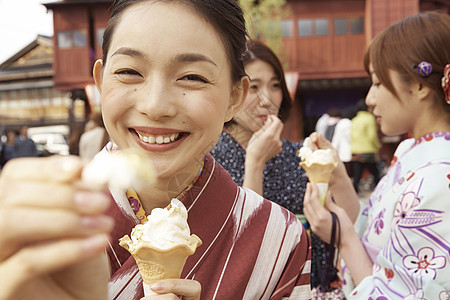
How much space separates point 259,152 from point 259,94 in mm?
430

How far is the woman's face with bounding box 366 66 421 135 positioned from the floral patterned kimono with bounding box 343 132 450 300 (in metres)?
0.14

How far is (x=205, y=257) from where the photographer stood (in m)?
1.17

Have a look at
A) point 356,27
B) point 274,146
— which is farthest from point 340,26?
point 274,146

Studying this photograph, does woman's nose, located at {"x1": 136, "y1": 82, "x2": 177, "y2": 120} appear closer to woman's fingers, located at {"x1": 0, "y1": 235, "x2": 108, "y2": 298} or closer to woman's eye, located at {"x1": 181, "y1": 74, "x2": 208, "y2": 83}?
woman's eye, located at {"x1": 181, "y1": 74, "x2": 208, "y2": 83}

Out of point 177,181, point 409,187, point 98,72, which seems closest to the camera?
point 177,181

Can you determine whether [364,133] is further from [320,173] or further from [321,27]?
[321,27]

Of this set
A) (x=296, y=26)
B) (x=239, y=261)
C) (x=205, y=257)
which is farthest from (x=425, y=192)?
(x=296, y=26)

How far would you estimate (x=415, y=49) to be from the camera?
190 cm

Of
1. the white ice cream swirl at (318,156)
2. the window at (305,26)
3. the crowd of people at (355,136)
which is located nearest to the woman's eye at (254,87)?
the white ice cream swirl at (318,156)

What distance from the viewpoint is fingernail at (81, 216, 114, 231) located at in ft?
1.73

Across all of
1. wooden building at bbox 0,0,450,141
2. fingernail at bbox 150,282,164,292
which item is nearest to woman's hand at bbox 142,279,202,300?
fingernail at bbox 150,282,164,292

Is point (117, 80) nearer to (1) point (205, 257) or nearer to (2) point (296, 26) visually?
(1) point (205, 257)

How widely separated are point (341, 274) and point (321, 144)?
0.78 metres

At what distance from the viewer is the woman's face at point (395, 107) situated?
1.96 m
